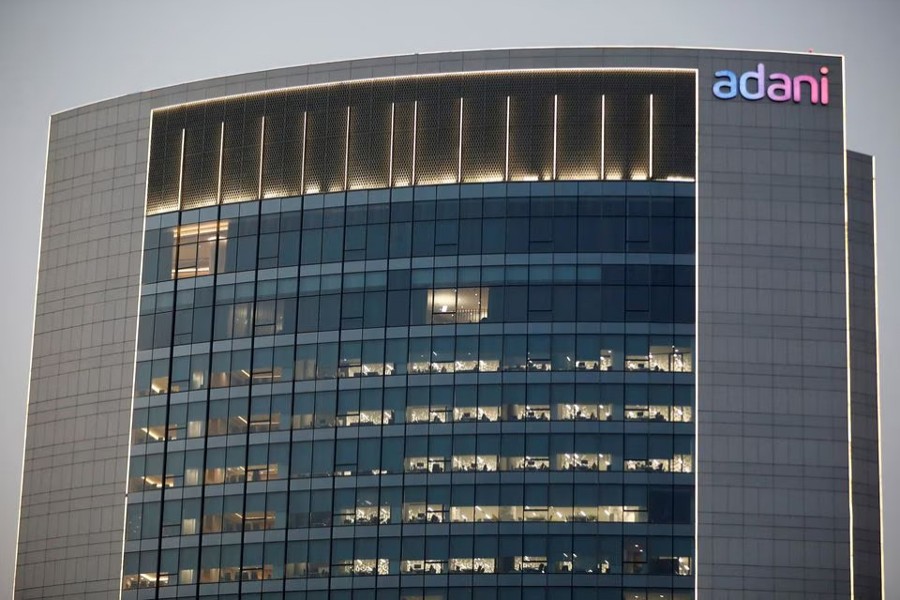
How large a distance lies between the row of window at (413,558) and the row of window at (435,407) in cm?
815

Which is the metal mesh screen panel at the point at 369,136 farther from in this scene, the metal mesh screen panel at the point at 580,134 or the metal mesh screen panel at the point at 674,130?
the metal mesh screen panel at the point at 674,130

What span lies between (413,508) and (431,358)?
34.1 ft

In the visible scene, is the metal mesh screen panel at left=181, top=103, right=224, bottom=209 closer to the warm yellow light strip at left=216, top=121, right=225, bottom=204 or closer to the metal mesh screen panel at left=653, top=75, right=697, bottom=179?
the warm yellow light strip at left=216, top=121, right=225, bottom=204

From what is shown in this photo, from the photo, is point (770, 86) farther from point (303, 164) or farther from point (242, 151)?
point (242, 151)


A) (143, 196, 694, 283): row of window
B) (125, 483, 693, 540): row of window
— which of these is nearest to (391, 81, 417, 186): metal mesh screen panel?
(143, 196, 694, 283): row of window

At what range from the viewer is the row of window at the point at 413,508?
406ft

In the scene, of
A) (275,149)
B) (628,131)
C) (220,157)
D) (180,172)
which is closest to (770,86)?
(628,131)

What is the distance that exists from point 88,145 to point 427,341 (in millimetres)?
32044

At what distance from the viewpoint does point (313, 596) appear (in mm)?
125875

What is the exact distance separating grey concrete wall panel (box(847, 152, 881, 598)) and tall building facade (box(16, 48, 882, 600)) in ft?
0.72

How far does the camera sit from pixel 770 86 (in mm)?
130000

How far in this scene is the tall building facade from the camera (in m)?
124

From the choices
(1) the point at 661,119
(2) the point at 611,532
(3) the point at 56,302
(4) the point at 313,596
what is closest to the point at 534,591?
(2) the point at 611,532

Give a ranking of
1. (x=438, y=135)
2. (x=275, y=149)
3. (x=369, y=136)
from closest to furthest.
A: (x=438, y=135) < (x=369, y=136) < (x=275, y=149)
